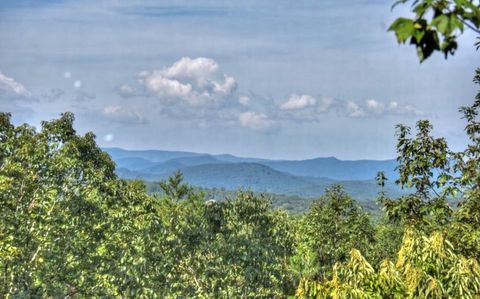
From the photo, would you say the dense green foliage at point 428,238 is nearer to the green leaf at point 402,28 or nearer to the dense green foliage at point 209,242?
the dense green foliage at point 209,242

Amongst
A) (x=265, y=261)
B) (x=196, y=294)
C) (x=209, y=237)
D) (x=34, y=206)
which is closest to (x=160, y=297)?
(x=196, y=294)

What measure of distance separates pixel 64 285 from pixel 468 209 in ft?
66.1

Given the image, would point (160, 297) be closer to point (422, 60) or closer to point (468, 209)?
point (468, 209)

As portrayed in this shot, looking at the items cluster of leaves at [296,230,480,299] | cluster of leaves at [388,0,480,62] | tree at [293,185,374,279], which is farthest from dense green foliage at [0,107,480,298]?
cluster of leaves at [388,0,480,62]

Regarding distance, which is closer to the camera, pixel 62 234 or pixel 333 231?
pixel 62 234

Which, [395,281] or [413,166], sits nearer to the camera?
[395,281]

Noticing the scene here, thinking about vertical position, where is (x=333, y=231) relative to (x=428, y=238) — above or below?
below

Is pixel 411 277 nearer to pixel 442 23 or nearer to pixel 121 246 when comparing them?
pixel 442 23

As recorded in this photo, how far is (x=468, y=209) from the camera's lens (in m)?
17.6

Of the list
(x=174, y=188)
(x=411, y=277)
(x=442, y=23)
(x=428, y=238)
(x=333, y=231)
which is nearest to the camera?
(x=442, y=23)

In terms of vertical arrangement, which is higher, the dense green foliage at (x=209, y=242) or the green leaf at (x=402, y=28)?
the green leaf at (x=402, y=28)

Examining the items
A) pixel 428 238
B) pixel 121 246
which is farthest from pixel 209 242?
pixel 428 238

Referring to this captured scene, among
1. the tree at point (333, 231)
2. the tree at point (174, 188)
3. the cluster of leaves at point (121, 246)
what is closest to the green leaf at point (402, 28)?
the cluster of leaves at point (121, 246)

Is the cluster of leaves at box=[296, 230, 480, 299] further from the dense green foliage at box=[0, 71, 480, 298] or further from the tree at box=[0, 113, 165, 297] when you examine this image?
the tree at box=[0, 113, 165, 297]
